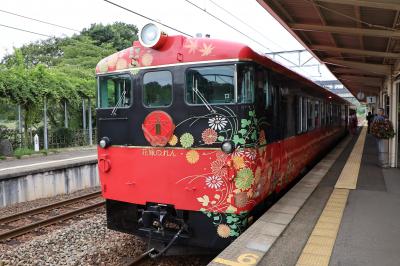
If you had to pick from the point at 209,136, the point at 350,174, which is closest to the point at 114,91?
the point at 209,136

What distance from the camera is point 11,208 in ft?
32.4

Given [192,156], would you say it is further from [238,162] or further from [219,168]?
[238,162]

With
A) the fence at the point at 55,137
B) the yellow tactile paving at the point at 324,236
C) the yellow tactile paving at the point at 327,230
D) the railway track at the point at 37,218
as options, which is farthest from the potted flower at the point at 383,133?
the fence at the point at 55,137

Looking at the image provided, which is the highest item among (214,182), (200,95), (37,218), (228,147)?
(200,95)

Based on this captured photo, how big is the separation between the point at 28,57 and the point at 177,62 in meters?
31.1

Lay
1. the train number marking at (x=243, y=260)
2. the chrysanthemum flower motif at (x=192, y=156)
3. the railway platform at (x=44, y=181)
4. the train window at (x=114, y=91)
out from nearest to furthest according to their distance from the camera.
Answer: the train number marking at (x=243, y=260) < the chrysanthemum flower motif at (x=192, y=156) < the train window at (x=114, y=91) < the railway platform at (x=44, y=181)

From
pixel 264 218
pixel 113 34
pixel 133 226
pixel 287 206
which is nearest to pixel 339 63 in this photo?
pixel 287 206

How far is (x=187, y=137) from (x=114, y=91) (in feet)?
4.61

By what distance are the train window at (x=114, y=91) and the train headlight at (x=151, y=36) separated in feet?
1.90

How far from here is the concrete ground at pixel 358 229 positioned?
13.3ft

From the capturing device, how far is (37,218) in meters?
8.63

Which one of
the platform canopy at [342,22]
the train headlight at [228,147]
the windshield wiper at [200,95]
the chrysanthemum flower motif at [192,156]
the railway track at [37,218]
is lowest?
the railway track at [37,218]

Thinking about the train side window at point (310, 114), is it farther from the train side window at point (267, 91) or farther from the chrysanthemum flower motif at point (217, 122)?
the chrysanthemum flower motif at point (217, 122)

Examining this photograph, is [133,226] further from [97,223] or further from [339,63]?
[339,63]
